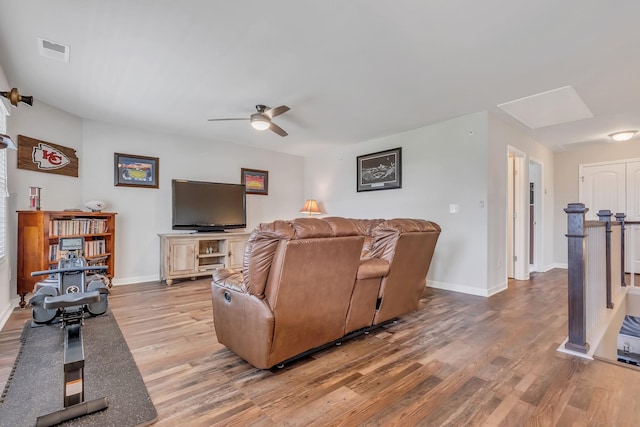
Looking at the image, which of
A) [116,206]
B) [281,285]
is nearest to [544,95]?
[281,285]

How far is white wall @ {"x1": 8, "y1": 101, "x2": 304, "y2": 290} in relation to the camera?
11.8 ft

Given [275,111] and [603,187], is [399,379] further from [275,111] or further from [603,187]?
[603,187]

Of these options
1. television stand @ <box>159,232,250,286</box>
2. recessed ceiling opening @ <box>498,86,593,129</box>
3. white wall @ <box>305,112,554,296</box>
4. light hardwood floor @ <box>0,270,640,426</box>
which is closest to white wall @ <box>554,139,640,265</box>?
white wall @ <box>305,112,554,296</box>

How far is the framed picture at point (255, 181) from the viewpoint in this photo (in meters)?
5.90

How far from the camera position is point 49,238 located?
346 cm

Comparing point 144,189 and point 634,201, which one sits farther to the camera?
point 634,201

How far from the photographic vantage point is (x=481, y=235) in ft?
13.0

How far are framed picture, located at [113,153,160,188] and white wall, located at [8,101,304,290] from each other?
74 millimetres

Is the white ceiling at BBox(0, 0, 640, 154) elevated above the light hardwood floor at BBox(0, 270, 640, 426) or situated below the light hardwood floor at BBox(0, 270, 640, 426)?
above

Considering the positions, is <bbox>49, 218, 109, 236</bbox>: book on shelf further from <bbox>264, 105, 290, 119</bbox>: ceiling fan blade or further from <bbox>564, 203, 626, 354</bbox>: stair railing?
<bbox>564, 203, 626, 354</bbox>: stair railing

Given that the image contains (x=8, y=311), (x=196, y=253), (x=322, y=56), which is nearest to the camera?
(x=322, y=56)

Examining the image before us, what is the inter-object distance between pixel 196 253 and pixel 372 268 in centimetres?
333

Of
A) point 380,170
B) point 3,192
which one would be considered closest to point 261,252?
point 3,192

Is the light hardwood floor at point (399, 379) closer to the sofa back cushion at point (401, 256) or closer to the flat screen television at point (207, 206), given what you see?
the sofa back cushion at point (401, 256)
